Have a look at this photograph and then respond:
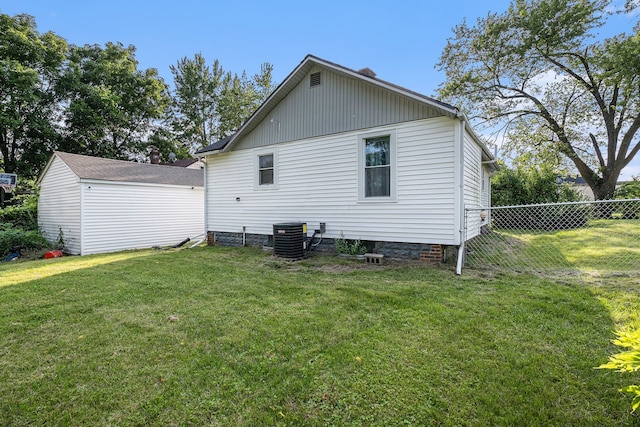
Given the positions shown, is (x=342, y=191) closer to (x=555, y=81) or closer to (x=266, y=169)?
(x=266, y=169)

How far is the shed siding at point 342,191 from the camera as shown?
252 inches

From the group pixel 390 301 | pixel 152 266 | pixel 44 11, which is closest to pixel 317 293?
pixel 390 301

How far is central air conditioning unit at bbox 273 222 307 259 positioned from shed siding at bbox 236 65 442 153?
2605 millimetres

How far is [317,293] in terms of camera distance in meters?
4.52

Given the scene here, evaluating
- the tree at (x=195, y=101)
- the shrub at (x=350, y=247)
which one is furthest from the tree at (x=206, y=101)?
the shrub at (x=350, y=247)

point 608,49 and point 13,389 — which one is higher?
point 608,49

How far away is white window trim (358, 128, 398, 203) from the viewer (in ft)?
22.7

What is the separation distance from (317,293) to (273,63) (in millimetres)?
26584

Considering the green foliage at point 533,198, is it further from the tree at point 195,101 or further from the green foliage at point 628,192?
the tree at point 195,101

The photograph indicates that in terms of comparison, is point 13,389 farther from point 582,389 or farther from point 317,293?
point 582,389

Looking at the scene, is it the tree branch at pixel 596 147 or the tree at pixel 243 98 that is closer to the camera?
the tree branch at pixel 596 147

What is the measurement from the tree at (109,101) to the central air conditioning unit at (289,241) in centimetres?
2025

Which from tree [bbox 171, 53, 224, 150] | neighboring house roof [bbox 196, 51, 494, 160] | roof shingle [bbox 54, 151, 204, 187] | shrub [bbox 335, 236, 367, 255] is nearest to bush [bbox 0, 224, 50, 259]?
roof shingle [bbox 54, 151, 204, 187]

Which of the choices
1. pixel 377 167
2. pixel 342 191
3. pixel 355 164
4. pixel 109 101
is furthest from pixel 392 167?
pixel 109 101
